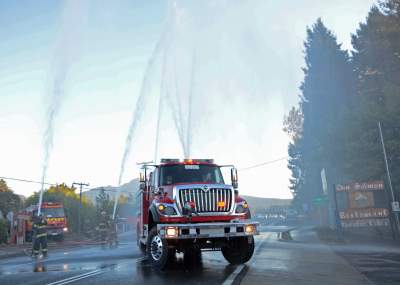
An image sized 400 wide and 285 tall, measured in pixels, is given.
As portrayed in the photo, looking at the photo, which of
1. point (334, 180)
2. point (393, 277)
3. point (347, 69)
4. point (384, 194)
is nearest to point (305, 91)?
point (347, 69)

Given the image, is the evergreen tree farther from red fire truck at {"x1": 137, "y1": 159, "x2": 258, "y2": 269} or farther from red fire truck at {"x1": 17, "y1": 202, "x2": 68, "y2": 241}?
red fire truck at {"x1": 137, "y1": 159, "x2": 258, "y2": 269}

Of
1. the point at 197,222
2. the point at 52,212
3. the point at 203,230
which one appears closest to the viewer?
the point at 203,230

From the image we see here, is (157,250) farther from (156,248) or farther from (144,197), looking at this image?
(144,197)

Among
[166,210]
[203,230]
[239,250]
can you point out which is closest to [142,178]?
[166,210]

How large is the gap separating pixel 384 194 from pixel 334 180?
19042 mm

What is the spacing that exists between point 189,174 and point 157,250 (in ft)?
8.25

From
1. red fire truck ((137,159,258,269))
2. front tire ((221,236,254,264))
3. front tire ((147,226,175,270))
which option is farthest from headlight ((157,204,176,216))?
front tire ((221,236,254,264))

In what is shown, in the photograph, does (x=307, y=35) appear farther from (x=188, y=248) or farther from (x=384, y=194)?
(x=188, y=248)

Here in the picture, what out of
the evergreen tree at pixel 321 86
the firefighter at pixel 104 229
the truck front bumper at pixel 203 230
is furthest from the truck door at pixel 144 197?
the evergreen tree at pixel 321 86

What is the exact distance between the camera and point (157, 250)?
9555mm

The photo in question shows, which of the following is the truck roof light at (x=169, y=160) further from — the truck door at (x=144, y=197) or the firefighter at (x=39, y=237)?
the firefighter at (x=39, y=237)

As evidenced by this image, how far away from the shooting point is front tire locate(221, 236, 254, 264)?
33.5 feet

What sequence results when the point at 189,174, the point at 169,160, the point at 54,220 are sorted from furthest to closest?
the point at 54,220 → the point at 169,160 → the point at 189,174

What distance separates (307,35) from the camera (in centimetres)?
4772
